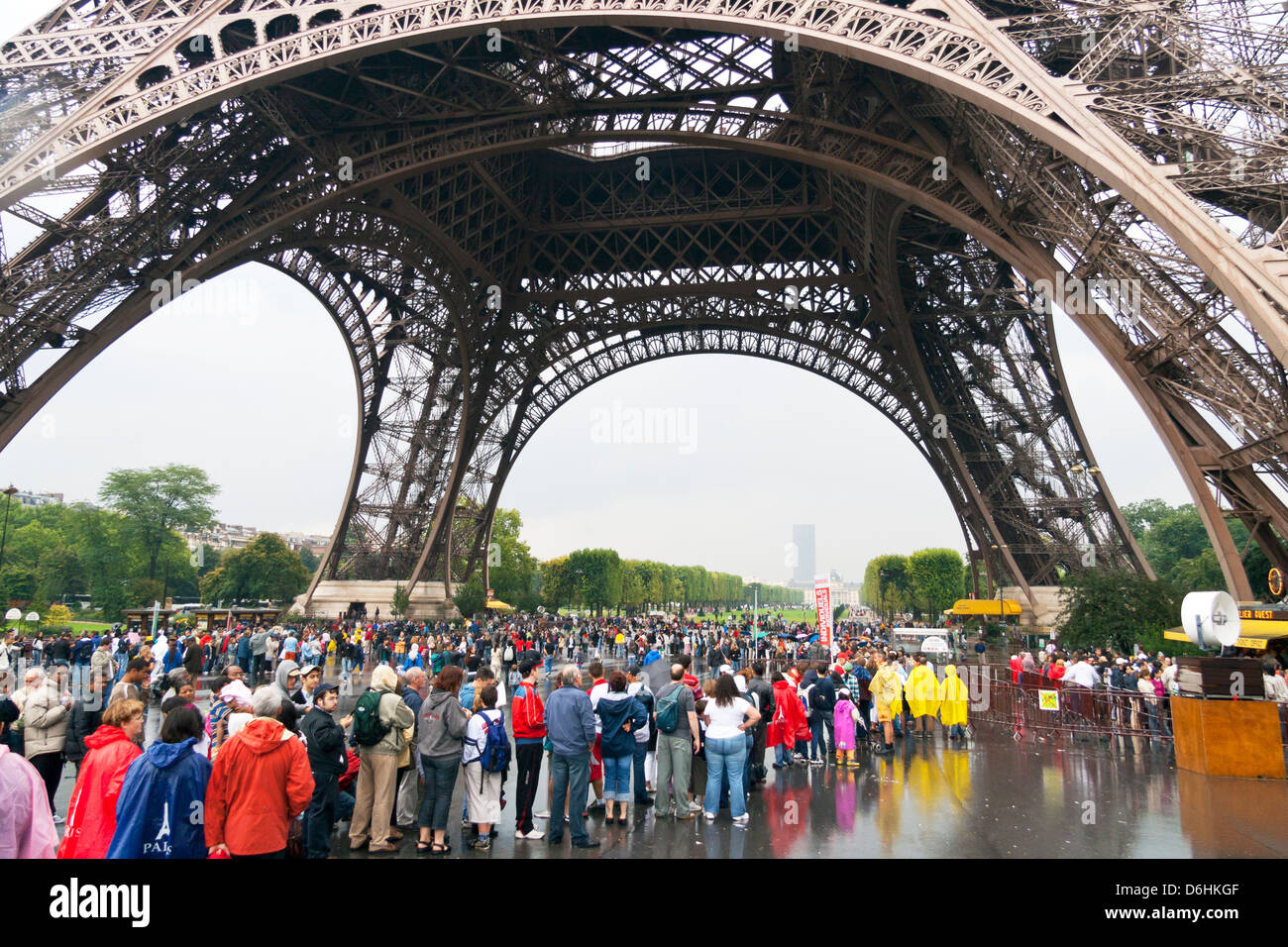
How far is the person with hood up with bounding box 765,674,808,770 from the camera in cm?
1128

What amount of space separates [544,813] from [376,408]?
106ft

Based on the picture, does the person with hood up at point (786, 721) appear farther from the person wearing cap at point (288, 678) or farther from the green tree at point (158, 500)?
the green tree at point (158, 500)

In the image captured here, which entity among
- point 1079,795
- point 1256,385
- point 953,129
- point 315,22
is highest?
point 315,22

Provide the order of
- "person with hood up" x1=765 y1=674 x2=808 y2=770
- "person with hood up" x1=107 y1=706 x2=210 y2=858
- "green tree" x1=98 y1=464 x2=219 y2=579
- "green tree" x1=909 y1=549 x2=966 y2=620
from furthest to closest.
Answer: "green tree" x1=909 y1=549 x2=966 y2=620
"green tree" x1=98 y1=464 x2=219 y2=579
"person with hood up" x1=765 y1=674 x2=808 y2=770
"person with hood up" x1=107 y1=706 x2=210 y2=858

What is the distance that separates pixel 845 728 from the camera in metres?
11.8

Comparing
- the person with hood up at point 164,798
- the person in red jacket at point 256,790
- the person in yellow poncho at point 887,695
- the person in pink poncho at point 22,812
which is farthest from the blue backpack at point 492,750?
the person in yellow poncho at point 887,695

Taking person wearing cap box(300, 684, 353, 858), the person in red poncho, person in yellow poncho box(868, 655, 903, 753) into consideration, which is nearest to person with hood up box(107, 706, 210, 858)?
the person in red poncho

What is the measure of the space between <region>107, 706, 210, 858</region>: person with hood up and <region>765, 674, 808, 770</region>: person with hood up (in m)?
7.94

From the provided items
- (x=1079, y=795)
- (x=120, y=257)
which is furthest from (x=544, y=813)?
(x=120, y=257)

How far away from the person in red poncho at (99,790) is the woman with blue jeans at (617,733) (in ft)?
13.9

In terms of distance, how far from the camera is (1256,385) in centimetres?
1298

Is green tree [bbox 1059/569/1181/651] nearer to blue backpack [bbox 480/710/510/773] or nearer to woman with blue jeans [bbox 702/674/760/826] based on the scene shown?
woman with blue jeans [bbox 702/674/760/826]

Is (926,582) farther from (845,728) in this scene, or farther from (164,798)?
(164,798)
